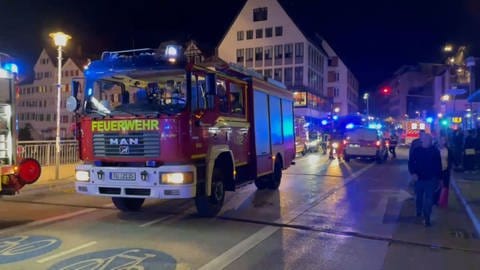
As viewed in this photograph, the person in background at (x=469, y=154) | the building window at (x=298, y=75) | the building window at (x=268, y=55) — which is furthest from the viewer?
the building window at (x=268, y=55)

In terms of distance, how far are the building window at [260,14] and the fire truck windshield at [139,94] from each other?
56470 millimetres

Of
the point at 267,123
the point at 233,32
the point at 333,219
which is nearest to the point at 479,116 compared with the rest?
the point at 267,123

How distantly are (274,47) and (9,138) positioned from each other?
57.2 meters

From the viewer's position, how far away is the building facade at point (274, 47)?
207 ft

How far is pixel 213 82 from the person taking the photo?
8906 millimetres

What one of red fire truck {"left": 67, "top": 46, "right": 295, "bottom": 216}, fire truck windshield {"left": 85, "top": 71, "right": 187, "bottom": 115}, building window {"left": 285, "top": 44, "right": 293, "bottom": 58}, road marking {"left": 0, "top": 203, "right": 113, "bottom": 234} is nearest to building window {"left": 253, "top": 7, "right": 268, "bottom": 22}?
building window {"left": 285, "top": 44, "right": 293, "bottom": 58}

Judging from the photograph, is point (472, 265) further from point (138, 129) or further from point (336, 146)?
point (336, 146)

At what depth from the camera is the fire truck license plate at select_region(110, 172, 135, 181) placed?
8.72 m

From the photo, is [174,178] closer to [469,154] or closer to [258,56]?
[469,154]

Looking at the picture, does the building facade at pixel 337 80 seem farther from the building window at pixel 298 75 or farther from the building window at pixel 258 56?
the building window at pixel 258 56

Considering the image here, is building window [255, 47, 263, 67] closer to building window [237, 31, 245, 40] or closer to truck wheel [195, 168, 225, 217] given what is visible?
building window [237, 31, 245, 40]

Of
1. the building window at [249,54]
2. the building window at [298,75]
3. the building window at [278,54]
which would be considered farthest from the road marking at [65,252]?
the building window at [249,54]

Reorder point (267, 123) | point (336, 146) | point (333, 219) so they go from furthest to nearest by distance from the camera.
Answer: point (336, 146) < point (267, 123) < point (333, 219)

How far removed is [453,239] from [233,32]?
59.8 metres
